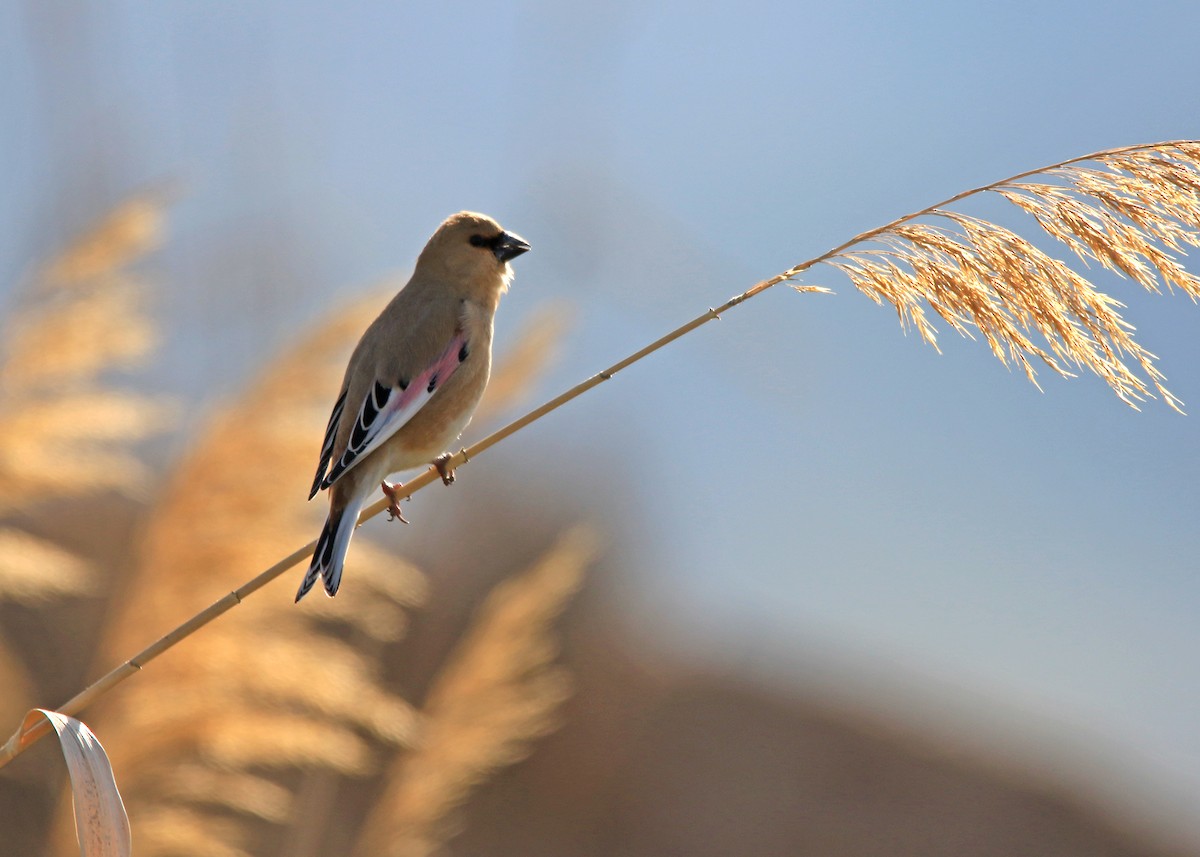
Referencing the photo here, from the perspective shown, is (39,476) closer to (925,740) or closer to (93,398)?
(93,398)

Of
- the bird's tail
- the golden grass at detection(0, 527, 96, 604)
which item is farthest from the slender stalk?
the golden grass at detection(0, 527, 96, 604)

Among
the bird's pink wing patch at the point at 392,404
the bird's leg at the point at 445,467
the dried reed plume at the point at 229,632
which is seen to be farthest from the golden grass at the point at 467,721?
the bird's pink wing patch at the point at 392,404

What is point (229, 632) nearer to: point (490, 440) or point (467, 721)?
point (467, 721)

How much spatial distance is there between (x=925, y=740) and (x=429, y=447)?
5.89 meters

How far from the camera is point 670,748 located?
6.04 meters

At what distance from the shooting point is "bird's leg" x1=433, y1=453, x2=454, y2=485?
2.03 m

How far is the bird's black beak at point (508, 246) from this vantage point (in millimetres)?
2541

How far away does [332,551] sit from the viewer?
1739 millimetres

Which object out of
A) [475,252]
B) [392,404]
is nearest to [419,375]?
[392,404]

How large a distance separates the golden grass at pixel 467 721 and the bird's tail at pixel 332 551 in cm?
88

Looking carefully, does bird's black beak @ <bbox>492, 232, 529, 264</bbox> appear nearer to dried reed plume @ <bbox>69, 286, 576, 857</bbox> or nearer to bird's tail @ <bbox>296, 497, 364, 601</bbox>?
dried reed plume @ <bbox>69, 286, 576, 857</bbox>

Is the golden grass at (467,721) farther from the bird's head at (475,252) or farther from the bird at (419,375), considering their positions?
the bird's head at (475,252)

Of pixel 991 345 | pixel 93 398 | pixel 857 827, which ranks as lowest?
pixel 857 827

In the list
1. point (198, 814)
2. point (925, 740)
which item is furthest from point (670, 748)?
point (198, 814)
